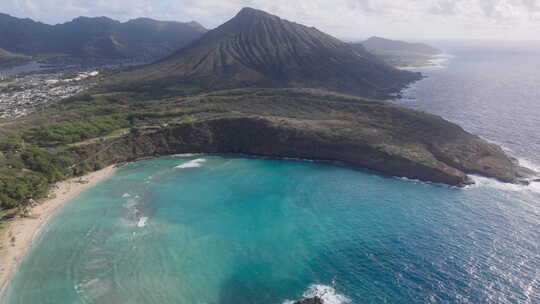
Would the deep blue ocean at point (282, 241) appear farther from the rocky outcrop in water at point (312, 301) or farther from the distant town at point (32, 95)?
the distant town at point (32, 95)

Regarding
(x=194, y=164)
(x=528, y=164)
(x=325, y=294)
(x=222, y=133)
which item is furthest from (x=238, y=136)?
(x=528, y=164)

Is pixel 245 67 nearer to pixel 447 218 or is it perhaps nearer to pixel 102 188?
pixel 102 188

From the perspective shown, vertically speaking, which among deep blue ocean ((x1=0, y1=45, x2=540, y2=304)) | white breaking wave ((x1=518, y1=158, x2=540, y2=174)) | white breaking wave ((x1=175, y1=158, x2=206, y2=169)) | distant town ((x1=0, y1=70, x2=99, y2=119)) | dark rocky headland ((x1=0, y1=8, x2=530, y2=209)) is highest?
dark rocky headland ((x1=0, y1=8, x2=530, y2=209))

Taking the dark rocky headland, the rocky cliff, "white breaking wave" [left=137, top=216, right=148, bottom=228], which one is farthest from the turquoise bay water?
the dark rocky headland

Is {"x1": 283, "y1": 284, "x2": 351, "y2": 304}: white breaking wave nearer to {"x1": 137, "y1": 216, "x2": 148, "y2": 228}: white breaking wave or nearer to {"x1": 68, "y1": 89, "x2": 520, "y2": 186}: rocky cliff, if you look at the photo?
{"x1": 137, "y1": 216, "x2": 148, "y2": 228}: white breaking wave

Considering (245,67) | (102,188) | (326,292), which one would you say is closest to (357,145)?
(326,292)

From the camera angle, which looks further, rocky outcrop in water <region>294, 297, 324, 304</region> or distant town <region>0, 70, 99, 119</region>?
distant town <region>0, 70, 99, 119</region>

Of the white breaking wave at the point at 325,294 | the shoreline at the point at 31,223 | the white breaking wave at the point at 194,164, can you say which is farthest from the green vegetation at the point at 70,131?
the white breaking wave at the point at 325,294

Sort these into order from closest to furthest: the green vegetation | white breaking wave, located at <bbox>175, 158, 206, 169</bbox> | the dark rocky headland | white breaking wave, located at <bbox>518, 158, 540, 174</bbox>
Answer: the dark rocky headland < white breaking wave, located at <bbox>518, 158, 540, 174</bbox> < white breaking wave, located at <bbox>175, 158, 206, 169</bbox> < the green vegetation
